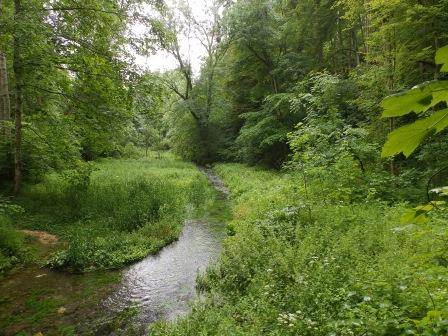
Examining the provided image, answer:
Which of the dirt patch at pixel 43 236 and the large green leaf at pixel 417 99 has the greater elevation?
the large green leaf at pixel 417 99

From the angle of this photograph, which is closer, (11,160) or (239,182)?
(11,160)

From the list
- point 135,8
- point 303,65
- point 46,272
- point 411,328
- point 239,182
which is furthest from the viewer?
point 303,65

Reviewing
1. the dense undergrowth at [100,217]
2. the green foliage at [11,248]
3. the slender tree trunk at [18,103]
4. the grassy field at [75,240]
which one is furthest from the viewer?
the slender tree trunk at [18,103]

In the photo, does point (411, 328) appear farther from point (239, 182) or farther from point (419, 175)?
point (239, 182)

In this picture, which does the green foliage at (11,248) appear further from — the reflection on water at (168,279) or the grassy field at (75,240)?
the reflection on water at (168,279)

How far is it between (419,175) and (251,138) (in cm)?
1258

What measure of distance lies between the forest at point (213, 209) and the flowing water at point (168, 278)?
0.04 meters

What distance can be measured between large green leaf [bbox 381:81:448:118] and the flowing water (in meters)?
5.88

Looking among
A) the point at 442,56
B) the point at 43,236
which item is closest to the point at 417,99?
the point at 442,56

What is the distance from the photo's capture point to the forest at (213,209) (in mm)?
4191

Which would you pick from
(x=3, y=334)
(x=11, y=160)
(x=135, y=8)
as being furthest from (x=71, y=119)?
(x=3, y=334)

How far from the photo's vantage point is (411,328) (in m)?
3.35

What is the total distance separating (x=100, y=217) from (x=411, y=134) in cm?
1098

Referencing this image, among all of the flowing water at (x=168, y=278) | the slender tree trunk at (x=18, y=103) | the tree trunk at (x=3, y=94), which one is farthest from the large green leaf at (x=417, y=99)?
the tree trunk at (x=3, y=94)
